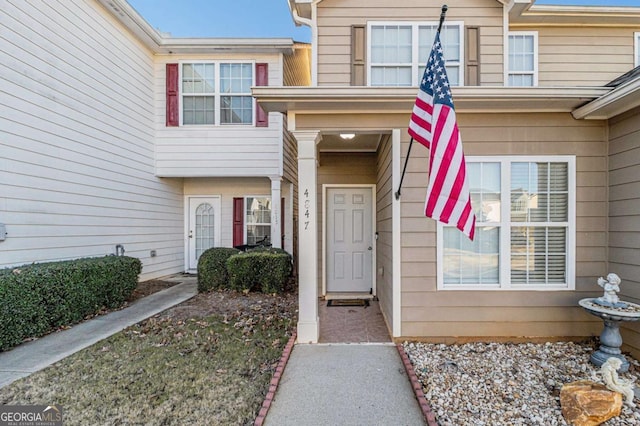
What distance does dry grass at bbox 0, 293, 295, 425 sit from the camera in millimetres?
2398

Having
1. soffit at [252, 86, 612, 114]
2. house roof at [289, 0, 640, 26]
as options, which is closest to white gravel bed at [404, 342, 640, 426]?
soffit at [252, 86, 612, 114]

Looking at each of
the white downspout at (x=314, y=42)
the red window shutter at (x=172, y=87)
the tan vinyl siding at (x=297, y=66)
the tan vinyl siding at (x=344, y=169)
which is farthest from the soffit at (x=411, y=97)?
the red window shutter at (x=172, y=87)

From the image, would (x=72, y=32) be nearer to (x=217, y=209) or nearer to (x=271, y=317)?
(x=217, y=209)

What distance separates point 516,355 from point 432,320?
89 cm

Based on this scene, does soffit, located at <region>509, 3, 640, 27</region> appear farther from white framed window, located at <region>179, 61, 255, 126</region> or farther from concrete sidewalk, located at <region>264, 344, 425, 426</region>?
concrete sidewalk, located at <region>264, 344, 425, 426</region>

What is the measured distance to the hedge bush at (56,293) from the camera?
137 inches

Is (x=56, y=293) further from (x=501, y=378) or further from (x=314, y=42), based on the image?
(x=501, y=378)

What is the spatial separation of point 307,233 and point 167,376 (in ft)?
6.56

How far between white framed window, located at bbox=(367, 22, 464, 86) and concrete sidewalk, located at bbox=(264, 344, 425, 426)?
3484mm

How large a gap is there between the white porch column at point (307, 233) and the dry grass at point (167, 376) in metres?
0.41

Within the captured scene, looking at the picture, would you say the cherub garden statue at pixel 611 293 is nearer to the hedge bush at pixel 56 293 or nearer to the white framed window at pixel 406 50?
the white framed window at pixel 406 50

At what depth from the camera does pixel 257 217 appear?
322 inches

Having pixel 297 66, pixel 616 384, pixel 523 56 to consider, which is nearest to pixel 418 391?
pixel 616 384

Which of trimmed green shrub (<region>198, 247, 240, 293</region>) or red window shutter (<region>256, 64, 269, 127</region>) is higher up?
red window shutter (<region>256, 64, 269, 127</region>)
